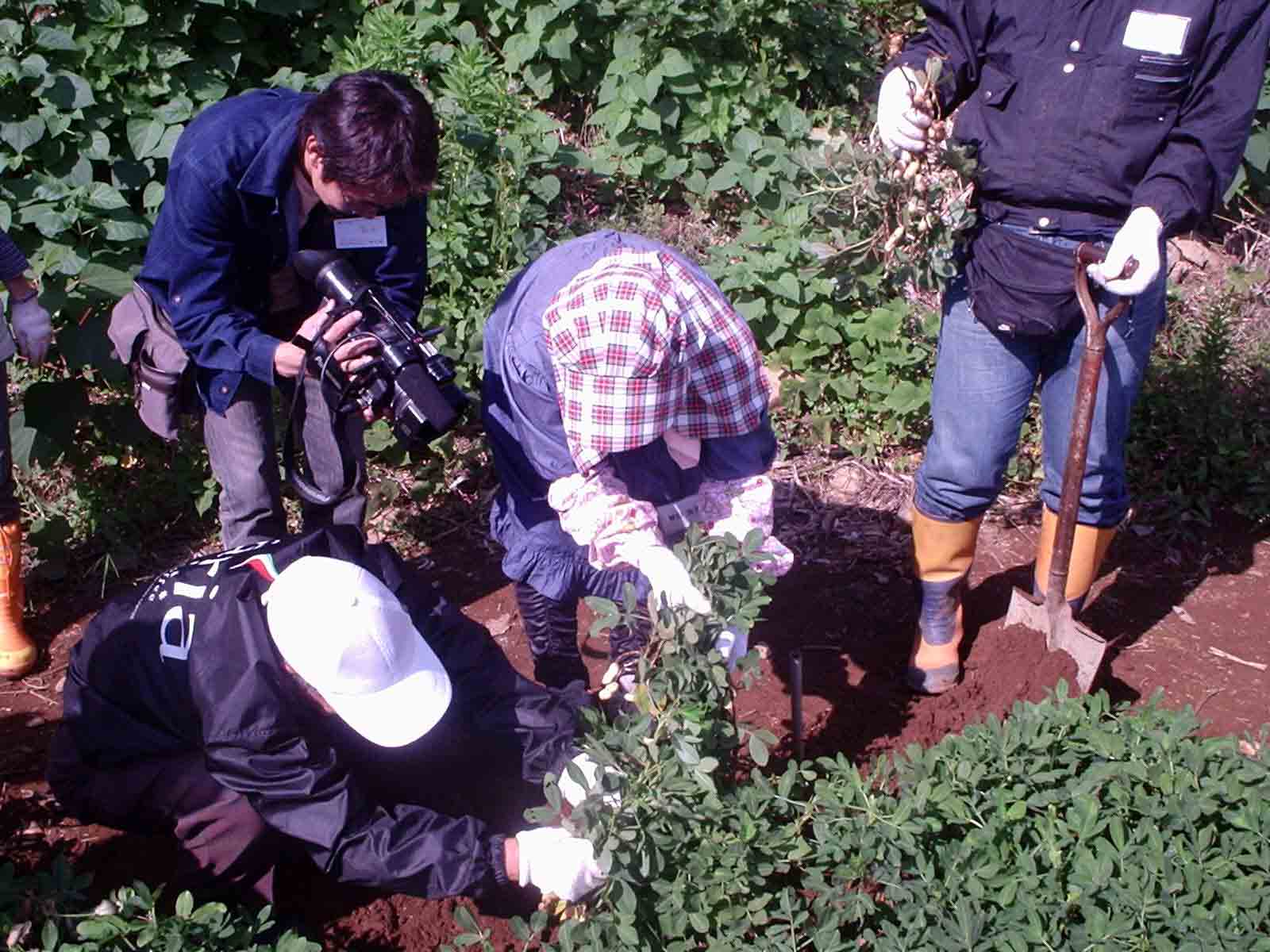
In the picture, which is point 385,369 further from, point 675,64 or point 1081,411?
point 675,64

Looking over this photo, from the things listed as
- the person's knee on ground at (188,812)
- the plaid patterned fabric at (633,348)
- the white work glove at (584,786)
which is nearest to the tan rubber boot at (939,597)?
the plaid patterned fabric at (633,348)

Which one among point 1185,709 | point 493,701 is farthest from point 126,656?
point 1185,709

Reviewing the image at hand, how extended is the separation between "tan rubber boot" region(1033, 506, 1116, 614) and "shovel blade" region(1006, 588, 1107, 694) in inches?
2.4

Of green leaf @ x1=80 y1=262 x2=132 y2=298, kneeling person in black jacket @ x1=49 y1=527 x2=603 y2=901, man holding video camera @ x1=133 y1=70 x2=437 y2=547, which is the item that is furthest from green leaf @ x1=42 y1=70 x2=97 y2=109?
kneeling person in black jacket @ x1=49 y1=527 x2=603 y2=901

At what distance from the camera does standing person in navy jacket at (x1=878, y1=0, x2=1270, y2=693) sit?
266 centimetres

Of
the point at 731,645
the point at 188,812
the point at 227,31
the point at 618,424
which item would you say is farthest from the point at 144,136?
the point at 731,645

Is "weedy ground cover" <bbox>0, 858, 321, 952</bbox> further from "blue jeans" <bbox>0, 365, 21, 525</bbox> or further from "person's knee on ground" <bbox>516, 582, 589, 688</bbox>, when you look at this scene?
"blue jeans" <bbox>0, 365, 21, 525</bbox>

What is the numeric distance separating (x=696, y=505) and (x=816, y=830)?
77 centimetres

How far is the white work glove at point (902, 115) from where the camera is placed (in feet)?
9.27

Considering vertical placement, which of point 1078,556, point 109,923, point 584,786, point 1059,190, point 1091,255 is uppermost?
point 1059,190

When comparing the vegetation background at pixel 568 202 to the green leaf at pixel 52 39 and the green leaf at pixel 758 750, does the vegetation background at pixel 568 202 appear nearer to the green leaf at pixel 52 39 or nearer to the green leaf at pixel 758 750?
the green leaf at pixel 52 39

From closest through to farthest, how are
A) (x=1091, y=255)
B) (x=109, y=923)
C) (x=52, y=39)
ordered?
1. (x=109, y=923)
2. (x=1091, y=255)
3. (x=52, y=39)

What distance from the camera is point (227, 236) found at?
9.57 ft

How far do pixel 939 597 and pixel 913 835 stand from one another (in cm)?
109
